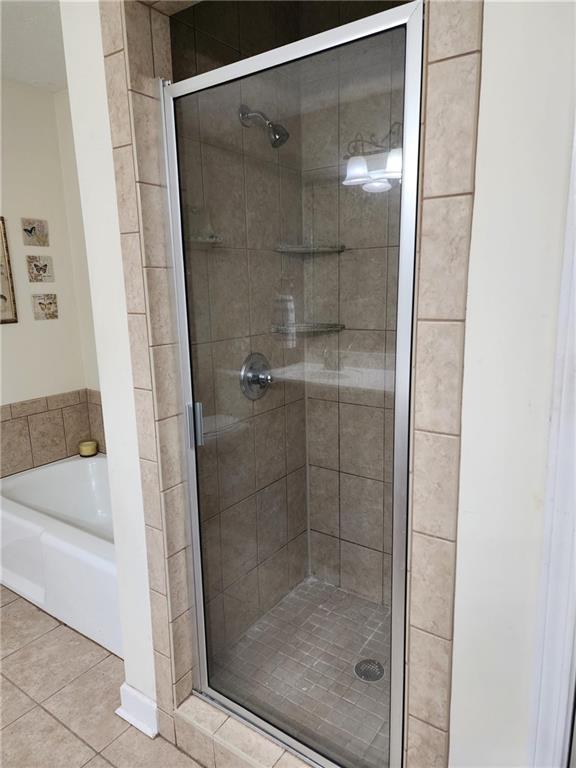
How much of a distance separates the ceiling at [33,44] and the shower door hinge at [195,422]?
5.19 ft

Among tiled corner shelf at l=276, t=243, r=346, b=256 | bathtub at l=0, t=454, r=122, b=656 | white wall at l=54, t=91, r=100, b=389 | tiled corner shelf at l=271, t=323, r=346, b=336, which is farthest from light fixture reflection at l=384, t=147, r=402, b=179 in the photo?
white wall at l=54, t=91, r=100, b=389

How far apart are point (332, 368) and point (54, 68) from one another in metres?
2.02

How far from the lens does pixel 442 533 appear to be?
1009 millimetres

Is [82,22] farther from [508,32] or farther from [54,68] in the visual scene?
[54,68]

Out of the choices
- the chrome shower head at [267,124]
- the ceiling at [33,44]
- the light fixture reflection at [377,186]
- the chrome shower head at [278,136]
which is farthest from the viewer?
the ceiling at [33,44]

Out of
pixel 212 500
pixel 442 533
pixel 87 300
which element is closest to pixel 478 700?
pixel 442 533

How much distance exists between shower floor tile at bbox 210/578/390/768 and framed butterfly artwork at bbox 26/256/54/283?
6.89 ft

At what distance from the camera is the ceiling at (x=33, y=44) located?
6.13 ft

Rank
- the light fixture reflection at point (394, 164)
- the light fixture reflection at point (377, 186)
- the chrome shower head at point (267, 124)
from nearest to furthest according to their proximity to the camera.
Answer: the light fixture reflection at point (394, 164)
the light fixture reflection at point (377, 186)
the chrome shower head at point (267, 124)

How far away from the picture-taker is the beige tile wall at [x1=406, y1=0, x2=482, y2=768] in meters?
0.85

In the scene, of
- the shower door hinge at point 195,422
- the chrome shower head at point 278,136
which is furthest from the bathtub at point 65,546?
the chrome shower head at point 278,136

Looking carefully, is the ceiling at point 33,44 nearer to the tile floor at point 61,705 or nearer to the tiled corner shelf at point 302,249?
the tiled corner shelf at point 302,249

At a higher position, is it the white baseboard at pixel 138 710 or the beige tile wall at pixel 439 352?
the beige tile wall at pixel 439 352

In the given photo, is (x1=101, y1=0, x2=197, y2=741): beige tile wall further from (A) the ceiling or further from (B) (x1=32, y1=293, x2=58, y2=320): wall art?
(B) (x1=32, y1=293, x2=58, y2=320): wall art
